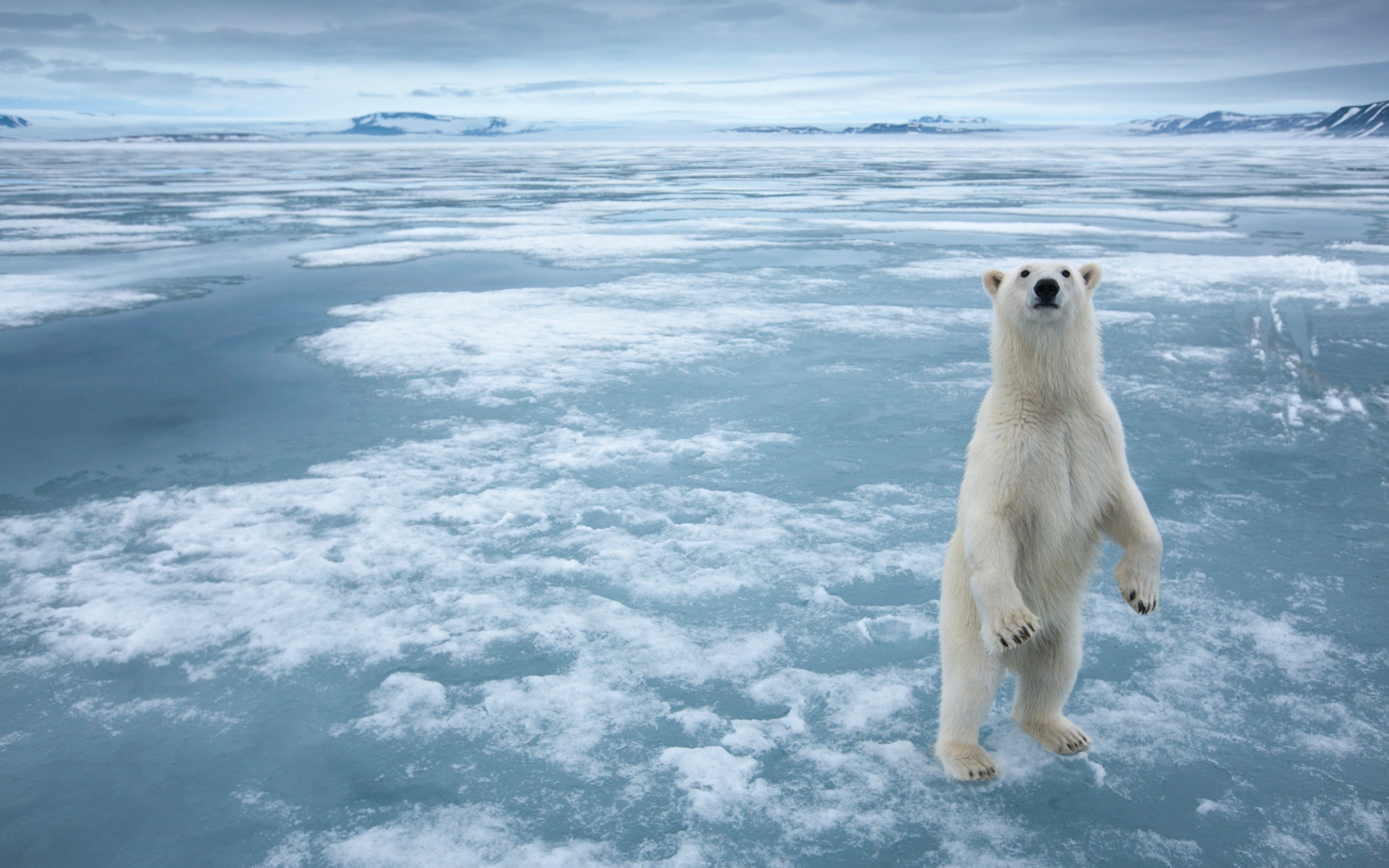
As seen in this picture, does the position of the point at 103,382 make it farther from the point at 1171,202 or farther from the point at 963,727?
the point at 1171,202

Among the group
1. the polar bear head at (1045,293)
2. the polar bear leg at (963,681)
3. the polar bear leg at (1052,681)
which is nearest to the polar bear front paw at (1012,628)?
the polar bear leg at (963,681)

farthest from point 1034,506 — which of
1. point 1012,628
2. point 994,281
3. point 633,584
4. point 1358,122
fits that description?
point 1358,122

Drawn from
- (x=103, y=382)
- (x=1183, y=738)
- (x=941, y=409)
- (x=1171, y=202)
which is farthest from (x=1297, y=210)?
(x=103, y=382)

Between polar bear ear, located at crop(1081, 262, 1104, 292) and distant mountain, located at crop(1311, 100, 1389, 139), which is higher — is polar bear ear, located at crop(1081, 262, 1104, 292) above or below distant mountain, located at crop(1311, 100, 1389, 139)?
below

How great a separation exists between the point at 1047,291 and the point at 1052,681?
1002 millimetres

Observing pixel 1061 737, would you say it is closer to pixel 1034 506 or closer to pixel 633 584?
pixel 1034 506

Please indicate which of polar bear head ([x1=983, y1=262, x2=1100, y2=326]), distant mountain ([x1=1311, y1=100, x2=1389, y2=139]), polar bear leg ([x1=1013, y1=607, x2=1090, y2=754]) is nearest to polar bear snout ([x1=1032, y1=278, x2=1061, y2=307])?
polar bear head ([x1=983, y1=262, x2=1100, y2=326])

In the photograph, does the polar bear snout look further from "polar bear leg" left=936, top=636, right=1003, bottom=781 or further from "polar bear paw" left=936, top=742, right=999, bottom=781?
"polar bear paw" left=936, top=742, right=999, bottom=781

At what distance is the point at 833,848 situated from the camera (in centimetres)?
202

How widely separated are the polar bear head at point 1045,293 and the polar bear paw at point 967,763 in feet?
3.44

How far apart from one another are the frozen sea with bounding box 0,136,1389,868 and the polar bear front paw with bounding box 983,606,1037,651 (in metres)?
0.48

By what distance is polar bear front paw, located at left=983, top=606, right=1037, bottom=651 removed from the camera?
6.34 ft

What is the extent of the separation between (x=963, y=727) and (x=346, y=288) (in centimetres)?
801

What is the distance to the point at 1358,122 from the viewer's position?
104m
